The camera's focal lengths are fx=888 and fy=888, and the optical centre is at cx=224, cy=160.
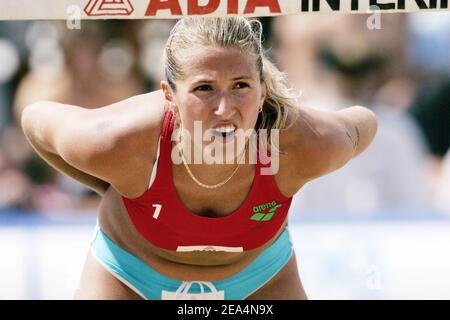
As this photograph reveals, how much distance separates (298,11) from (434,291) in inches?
89.5

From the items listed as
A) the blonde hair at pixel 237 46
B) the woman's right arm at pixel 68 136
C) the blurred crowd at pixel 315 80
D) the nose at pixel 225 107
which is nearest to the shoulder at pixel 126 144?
the woman's right arm at pixel 68 136

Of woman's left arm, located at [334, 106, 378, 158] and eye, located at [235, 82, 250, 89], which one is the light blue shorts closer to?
woman's left arm, located at [334, 106, 378, 158]

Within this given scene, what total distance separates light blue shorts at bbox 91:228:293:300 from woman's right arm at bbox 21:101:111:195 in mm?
304

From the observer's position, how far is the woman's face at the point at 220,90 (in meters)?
2.61

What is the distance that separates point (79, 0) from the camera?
233cm

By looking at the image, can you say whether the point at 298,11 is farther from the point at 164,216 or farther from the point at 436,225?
the point at 436,225

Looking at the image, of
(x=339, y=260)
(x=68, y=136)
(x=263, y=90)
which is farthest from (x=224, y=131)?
(x=339, y=260)

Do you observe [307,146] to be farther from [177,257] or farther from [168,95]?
[177,257]

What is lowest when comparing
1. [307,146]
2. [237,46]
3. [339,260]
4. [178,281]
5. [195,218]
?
[339,260]

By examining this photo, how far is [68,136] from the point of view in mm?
2801

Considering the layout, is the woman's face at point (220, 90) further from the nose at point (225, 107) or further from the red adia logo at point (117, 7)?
the red adia logo at point (117, 7)

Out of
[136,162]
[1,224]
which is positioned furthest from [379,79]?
[136,162]

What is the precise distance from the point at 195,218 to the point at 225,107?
43cm

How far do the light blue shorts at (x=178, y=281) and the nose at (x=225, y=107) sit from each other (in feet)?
2.13
